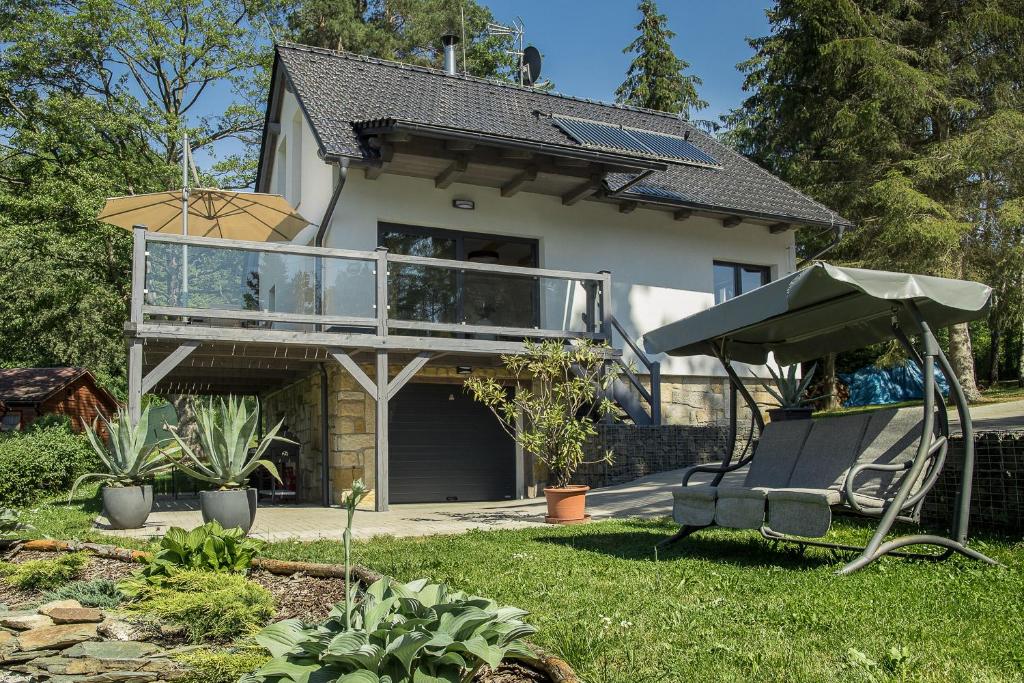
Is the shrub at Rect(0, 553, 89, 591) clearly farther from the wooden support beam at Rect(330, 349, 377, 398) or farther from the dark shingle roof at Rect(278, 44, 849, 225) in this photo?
the dark shingle roof at Rect(278, 44, 849, 225)

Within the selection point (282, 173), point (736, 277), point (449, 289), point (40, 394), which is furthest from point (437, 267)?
point (40, 394)

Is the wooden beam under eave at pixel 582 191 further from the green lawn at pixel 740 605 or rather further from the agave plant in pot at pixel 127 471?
the green lawn at pixel 740 605

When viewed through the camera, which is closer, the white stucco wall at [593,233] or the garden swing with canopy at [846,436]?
the garden swing with canopy at [846,436]

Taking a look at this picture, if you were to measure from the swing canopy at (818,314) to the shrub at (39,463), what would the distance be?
11638mm

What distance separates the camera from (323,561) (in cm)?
594

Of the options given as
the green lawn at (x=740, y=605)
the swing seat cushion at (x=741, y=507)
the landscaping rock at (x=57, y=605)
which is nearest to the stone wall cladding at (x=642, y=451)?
the green lawn at (x=740, y=605)

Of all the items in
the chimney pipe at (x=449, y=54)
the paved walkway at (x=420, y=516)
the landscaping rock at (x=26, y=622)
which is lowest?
the paved walkway at (x=420, y=516)

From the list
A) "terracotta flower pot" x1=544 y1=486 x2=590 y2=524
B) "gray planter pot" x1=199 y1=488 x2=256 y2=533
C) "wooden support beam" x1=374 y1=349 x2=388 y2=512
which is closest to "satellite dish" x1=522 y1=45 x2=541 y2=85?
"wooden support beam" x1=374 y1=349 x2=388 y2=512

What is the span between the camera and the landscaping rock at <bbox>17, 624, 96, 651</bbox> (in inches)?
148

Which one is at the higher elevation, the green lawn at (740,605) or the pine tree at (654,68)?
the pine tree at (654,68)

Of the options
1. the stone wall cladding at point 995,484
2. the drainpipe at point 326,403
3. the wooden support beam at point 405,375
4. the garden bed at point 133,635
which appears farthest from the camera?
the drainpipe at point 326,403

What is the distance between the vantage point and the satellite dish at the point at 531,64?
19.6m

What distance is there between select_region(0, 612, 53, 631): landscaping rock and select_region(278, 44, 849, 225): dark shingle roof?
9.16 meters

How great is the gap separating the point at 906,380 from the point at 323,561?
22777mm
